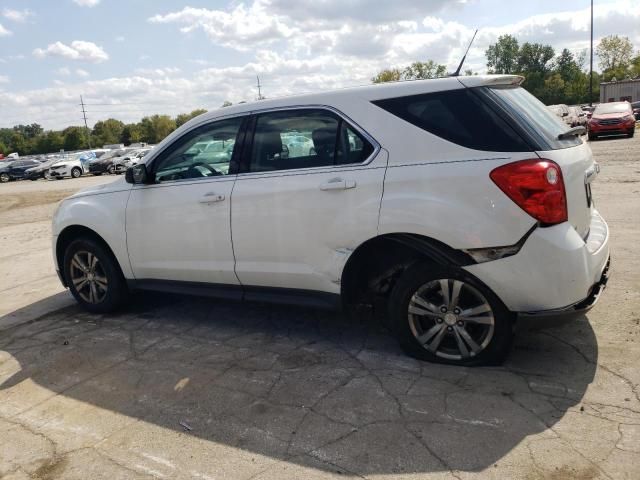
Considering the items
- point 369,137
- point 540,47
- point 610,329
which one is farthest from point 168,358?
point 540,47

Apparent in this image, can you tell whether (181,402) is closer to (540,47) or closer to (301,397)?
(301,397)

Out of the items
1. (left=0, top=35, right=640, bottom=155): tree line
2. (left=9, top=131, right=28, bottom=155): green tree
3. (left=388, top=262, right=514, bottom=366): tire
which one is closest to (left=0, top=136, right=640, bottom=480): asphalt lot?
(left=388, top=262, right=514, bottom=366): tire

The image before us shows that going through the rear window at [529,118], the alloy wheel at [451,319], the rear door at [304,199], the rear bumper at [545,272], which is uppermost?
the rear window at [529,118]

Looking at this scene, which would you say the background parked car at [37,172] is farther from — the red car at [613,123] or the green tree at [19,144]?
the green tree at [19,144]

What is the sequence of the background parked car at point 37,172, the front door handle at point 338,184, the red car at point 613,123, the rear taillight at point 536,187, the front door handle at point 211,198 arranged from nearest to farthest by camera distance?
1. the rear taillight at point 536,187
2. the front door handle at point 338,184
3. the front door handle at point 211,198
4. the red car at point 613,123
5. the background parked car at point 37,172

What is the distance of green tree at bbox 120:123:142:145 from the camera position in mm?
121625

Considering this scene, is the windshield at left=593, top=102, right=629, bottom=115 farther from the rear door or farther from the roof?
the rear door

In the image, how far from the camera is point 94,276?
5.20 metres

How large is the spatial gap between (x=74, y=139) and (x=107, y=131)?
284 inches

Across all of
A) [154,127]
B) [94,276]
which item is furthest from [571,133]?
[154,127]

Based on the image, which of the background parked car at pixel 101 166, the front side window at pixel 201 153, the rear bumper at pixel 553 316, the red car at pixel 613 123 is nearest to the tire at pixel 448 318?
the rear bumper at pixel 553 316

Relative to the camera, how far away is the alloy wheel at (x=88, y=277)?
5.15m

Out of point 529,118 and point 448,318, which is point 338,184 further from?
point 529,118

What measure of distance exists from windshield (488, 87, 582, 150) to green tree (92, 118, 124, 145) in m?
126
